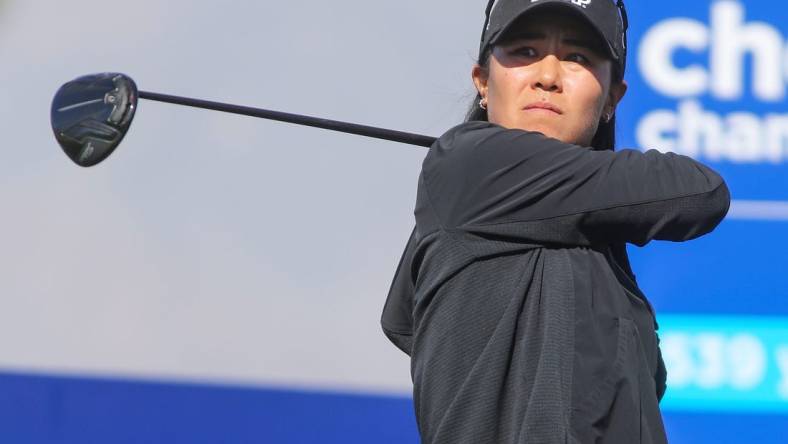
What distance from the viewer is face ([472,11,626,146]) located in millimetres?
1264

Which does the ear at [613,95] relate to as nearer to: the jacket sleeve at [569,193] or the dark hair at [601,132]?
the dark hair at [601,132]

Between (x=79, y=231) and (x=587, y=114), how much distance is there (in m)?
1.36

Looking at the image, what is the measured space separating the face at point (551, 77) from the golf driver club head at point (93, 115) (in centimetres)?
45

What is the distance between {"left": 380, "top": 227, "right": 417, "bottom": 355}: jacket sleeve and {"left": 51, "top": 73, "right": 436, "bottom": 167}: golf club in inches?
6.8

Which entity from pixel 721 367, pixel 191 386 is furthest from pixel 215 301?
pixel 721 367

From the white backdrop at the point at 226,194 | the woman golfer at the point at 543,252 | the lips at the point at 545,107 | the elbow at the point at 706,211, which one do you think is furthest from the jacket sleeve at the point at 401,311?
the white backdrop at the point at 226,194

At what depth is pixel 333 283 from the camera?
2.34 m

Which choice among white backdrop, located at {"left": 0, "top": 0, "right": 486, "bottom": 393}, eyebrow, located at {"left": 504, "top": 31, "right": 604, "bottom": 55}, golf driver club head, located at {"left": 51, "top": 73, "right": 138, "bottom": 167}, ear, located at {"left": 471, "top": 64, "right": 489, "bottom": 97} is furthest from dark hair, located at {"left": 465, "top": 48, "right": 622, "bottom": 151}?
white backdrop, located at {"left": 0, "top": 0, "right": 486, "bottom": 393}

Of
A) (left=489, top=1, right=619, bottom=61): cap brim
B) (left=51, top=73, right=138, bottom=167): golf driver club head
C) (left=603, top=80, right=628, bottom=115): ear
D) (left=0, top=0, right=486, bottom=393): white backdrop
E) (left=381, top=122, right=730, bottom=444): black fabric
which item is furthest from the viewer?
(left=0, top=0, right=486, bottom=393): white backdrop

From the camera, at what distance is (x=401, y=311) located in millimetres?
1398

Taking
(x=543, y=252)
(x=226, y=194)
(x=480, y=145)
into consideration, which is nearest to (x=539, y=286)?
(x=543, y=252)

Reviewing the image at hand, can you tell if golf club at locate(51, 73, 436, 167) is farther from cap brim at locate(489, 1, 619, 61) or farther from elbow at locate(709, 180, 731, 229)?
elbow at locate(709, 180, 731, 229)

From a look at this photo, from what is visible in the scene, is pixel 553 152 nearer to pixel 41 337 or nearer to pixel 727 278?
pixel 727 278

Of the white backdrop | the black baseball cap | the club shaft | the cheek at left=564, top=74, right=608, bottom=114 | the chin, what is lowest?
the white backdrop
